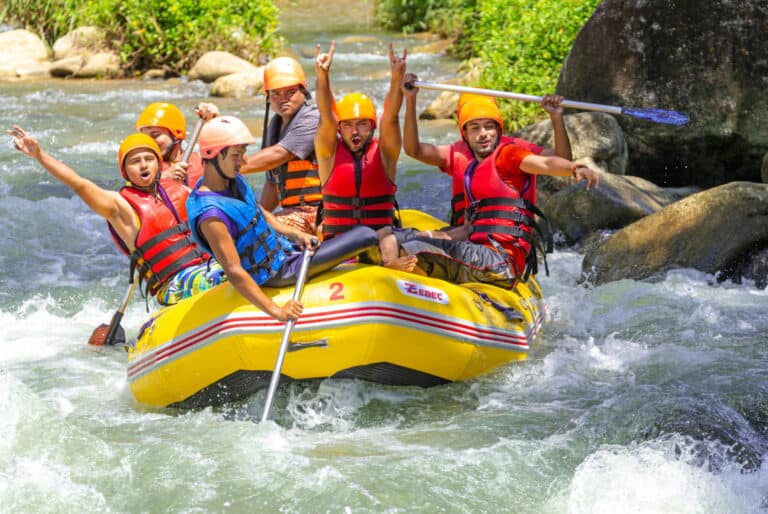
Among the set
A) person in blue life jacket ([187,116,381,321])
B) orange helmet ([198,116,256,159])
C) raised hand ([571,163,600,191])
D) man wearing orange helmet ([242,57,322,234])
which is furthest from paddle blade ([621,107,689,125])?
orange helmet ([198,116,256,159])

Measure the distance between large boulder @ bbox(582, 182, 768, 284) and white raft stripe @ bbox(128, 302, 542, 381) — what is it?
243 centimetres

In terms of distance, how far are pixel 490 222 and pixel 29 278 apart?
3976mm

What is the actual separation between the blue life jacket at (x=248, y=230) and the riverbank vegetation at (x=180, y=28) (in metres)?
10.9

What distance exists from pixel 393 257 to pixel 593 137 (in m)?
4.00

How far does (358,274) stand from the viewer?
514 cm

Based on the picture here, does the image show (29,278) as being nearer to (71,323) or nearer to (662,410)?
(71,323)

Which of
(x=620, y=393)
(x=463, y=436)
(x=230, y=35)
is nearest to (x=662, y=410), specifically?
(x=620, y=393)

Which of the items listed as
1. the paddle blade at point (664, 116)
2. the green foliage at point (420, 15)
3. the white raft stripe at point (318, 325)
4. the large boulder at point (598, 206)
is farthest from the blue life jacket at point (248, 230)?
the green foliage at point (420, 15)

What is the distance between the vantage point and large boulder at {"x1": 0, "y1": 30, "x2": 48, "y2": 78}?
16.0 m

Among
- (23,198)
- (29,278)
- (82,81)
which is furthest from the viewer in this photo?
(82,81)

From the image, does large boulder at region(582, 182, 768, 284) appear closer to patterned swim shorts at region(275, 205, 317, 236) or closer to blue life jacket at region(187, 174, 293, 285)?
patterned swim shorts at region(275, 205, 317, 236)

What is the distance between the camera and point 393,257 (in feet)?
18.1

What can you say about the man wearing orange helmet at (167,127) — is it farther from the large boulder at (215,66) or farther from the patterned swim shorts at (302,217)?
the large boulder at (215,66)

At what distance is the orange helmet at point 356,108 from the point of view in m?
5.52
